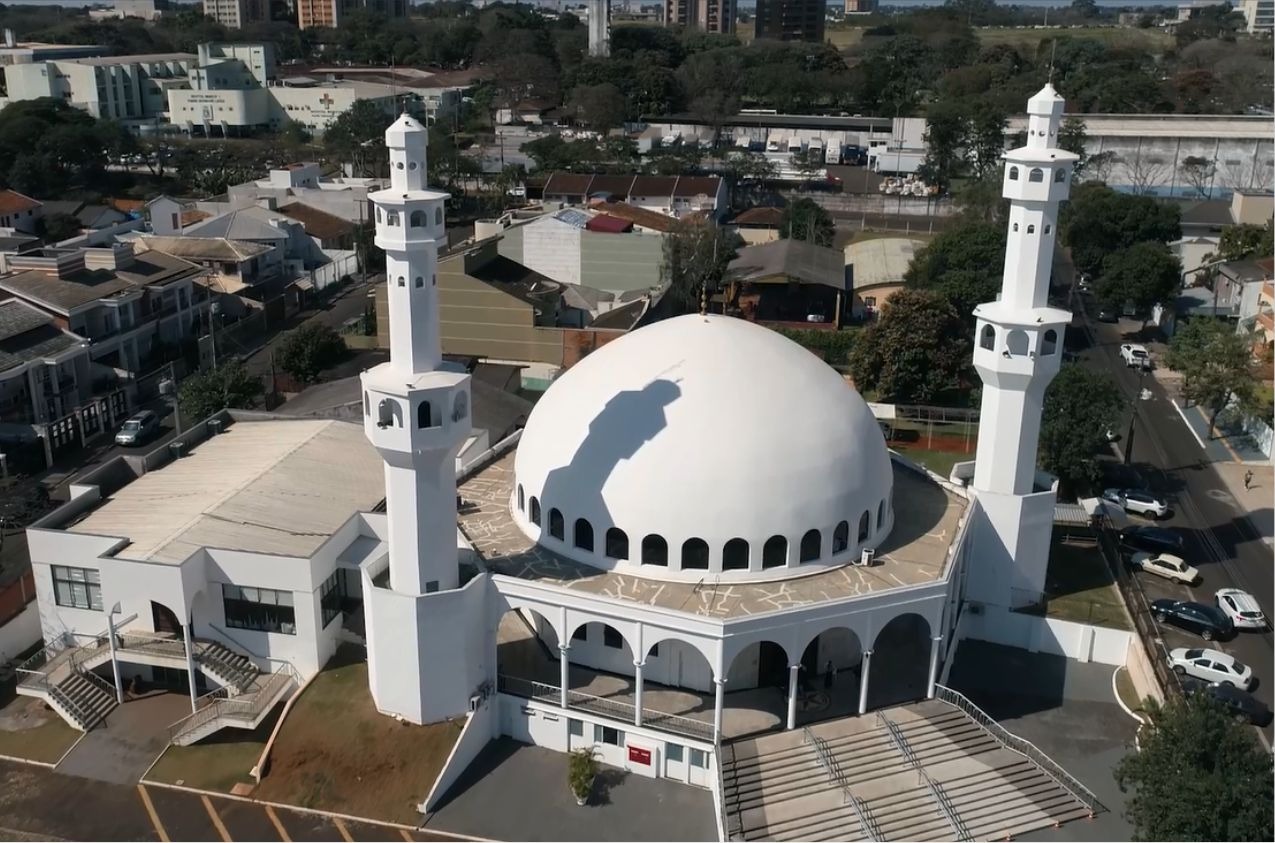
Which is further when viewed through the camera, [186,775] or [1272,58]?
[1272,58]

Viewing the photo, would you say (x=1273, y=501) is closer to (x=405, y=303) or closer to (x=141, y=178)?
(x=405, y=303)

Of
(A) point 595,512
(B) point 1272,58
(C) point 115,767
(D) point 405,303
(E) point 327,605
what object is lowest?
(C) point 115,767

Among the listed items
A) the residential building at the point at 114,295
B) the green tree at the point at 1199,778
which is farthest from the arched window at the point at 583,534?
the residential building at the point at 114,295

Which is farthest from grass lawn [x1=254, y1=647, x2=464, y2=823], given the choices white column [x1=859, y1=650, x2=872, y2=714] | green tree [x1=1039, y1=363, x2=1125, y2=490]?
green tree [x1=1039, y1=363, x2=1125, y2=490]

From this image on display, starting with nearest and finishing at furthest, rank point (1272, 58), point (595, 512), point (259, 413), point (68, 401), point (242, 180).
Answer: point (595, 512)
point (259, 413)
point (68, 401)
point (242, 180)
point (1272, 58)

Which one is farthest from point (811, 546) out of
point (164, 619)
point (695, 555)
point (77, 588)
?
point (77, 588)

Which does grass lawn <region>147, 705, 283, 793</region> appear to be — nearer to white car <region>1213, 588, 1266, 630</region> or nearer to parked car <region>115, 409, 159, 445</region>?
parked car <region>115, 409, 159, 445</region>

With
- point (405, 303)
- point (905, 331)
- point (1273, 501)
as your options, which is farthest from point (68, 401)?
point (1273, 501)

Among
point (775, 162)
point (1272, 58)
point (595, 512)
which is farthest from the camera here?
point (1272, 58)
